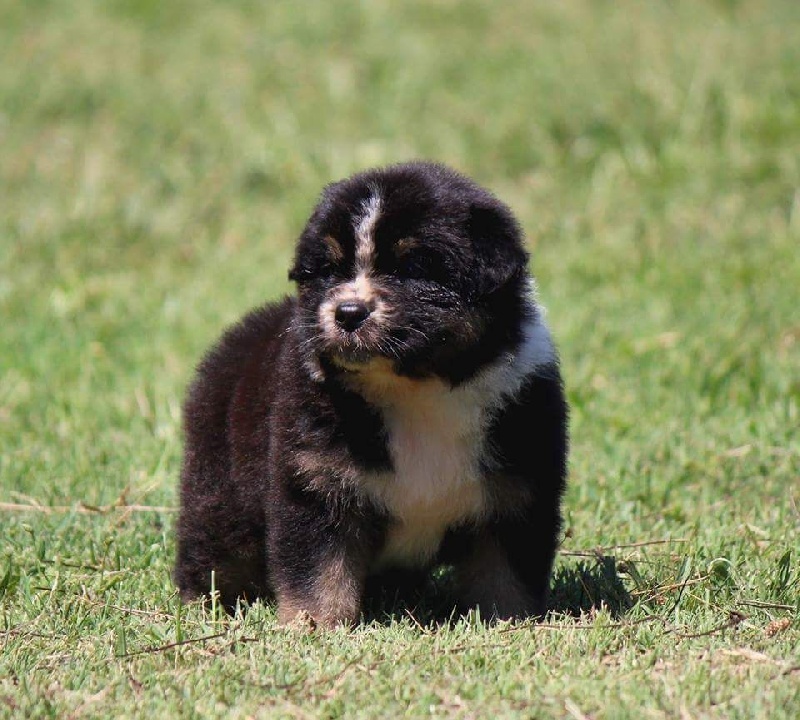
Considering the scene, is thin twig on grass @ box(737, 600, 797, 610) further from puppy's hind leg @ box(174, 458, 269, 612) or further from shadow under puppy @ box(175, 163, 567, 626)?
puppy's hind leg @ box(174, 458, 269, 612)

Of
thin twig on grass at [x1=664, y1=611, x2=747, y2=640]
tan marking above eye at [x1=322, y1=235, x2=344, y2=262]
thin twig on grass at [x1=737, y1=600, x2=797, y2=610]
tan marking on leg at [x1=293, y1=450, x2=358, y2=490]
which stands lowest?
thin twig on grass at [x1=737, y1=600, x2=797, y2=610]

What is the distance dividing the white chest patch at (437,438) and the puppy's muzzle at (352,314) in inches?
10.5

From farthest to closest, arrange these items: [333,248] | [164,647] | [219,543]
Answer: [219,543] → [333,248] → [164,647]

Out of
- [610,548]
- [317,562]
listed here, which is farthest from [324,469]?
[610,548]

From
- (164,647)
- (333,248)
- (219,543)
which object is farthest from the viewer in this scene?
(219,543)

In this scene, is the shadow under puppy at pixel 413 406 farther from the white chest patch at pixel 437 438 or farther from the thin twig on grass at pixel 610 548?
the thin twig on grass at pixel 610 548

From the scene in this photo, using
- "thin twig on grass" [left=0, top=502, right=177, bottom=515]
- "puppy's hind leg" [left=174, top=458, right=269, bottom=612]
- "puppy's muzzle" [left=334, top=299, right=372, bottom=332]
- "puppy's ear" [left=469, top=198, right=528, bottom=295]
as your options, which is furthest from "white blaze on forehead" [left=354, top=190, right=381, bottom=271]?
"thin twig on grass" [left=0, top=502, right=177, bottom=515]

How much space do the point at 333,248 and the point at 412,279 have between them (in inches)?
12.6

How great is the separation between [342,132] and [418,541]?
325 inches

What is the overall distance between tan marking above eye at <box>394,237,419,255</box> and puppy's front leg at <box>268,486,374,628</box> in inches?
37.5

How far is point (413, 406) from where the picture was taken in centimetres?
492

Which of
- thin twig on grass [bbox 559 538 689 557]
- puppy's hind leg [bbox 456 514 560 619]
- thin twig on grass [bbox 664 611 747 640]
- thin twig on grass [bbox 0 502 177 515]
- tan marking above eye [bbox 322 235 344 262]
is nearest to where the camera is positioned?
thin twig on grass [bbox 664 611 747 640]

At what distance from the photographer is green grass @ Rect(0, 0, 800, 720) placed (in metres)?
4.29

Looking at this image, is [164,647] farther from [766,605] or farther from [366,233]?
[766,605]
